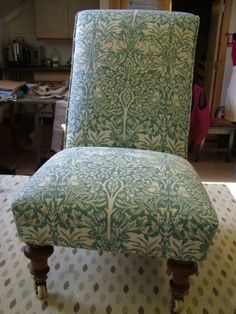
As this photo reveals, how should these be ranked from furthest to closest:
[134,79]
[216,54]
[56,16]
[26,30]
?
1. [26,30]
2. [56,16]
3. [216,54]
4. [134,79]

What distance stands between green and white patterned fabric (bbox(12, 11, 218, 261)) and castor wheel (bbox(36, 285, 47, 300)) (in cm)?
22

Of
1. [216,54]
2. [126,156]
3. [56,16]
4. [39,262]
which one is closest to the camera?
[39,262]

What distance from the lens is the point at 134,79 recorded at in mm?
1213

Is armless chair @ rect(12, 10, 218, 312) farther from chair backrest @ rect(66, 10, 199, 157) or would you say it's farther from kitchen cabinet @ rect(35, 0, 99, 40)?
kitchen cabinet @ rect(35, 0, 99, 40)

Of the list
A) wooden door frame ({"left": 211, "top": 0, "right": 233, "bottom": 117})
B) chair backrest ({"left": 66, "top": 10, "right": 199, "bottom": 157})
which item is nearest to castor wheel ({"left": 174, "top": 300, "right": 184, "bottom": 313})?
chair backrest ({"left": 66, "top": 10, "right": 199, "bottom": 157})

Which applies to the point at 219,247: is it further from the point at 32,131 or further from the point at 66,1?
the point at 66,1

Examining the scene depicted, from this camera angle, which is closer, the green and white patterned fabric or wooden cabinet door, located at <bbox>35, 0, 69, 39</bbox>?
the green and white patterned fabric

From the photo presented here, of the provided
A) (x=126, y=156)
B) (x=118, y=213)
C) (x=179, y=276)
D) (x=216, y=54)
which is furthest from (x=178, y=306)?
(x=216, y=54)

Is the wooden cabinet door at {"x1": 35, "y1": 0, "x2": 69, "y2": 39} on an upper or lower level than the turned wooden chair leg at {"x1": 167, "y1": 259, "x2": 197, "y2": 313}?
upper

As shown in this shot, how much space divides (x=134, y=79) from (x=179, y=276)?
0.77 metres

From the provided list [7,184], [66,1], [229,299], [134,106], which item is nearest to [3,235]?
[7,184]

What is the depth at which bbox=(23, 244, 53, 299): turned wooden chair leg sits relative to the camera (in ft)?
3.10

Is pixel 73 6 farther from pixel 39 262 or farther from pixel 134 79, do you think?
pixel 39 262

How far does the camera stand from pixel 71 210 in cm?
84
